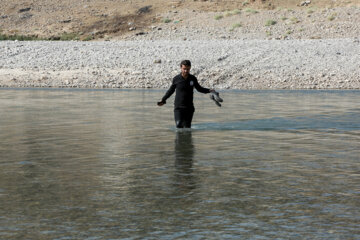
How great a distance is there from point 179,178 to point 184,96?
573 cm

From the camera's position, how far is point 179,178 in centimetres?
916

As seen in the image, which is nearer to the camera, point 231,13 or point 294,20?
point 294,20

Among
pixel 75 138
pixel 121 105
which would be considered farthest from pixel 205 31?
pixel 75 138

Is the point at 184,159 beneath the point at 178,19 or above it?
beneath

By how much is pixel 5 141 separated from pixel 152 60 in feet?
89.1

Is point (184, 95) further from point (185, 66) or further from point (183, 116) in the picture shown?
point (185, 66)

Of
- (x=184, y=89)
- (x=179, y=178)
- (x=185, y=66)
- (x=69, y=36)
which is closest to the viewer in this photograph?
(x=179, y=178)

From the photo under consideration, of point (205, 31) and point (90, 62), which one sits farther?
point (205, 31)

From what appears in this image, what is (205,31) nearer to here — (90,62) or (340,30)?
(340,30)

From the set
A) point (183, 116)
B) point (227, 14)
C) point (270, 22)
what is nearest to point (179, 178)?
point (183, 116)

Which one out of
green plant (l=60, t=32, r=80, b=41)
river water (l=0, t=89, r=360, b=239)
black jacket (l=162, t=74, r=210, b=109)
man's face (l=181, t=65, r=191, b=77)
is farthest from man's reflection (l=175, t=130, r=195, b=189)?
green plant (l=60, t=32, r=80, b=41)

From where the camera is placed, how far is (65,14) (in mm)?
71312

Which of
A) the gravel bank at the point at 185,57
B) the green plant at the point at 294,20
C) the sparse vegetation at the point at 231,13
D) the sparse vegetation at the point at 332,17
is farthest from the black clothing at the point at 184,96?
the sparse vegetation at the point at 231,13

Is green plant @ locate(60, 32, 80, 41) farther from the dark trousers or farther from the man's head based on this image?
the man's head
